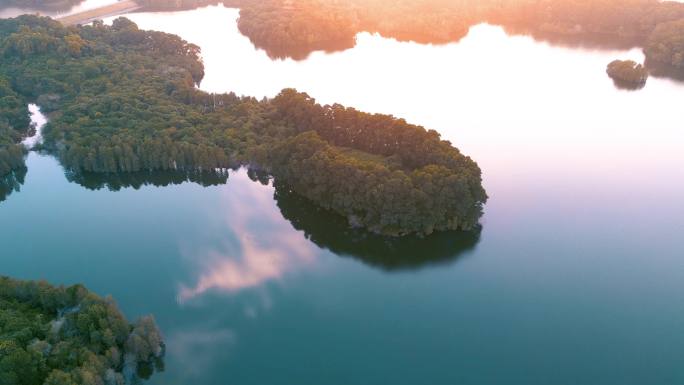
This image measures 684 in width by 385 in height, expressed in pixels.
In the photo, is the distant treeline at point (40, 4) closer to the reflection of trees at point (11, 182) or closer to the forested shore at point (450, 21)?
the forested shore at point (450, 21)

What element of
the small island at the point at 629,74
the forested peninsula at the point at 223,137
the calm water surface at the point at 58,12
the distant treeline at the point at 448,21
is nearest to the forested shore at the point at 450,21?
the distant treeline at the point at 448,21

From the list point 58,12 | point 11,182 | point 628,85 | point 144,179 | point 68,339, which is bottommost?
point 68,339

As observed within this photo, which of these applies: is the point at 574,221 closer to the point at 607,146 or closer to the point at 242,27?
the point at 607,146

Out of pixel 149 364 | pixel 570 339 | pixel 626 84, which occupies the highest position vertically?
pixel 626 84

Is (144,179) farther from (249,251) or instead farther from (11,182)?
(249,251)

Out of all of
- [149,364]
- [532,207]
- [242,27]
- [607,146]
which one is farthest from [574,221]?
[242,27]

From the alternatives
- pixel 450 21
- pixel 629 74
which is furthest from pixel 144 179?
pixel 450 21
